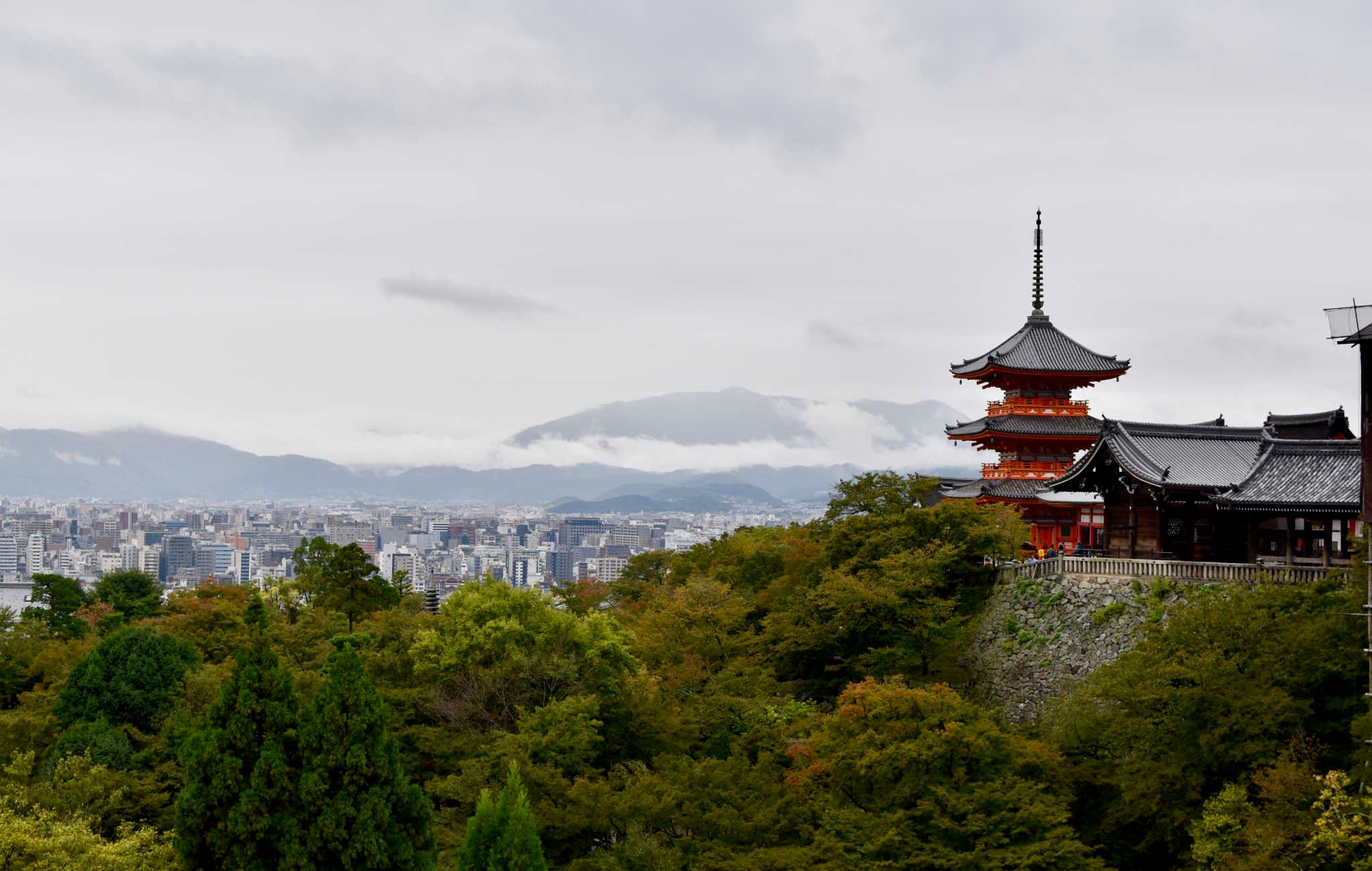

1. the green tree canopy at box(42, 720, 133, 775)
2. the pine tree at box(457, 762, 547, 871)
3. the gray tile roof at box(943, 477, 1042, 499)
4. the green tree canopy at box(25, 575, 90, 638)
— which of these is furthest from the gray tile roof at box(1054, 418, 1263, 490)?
the green tree canopy at box(25, 575, 90, 638)

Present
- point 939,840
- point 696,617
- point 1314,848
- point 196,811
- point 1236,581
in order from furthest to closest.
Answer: point 696,617, point 1236,581, point 196,811, point 939,840, point 1314,848

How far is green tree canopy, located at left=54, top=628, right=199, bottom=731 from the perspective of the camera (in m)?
26.2

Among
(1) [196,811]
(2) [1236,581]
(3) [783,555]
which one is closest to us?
(1) [196,811]

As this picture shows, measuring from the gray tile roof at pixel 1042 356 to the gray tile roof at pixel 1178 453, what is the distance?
761cm

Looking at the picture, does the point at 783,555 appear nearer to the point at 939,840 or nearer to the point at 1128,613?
the point at 1128,613

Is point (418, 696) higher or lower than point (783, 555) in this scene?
lower

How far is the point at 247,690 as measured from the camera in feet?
65.4

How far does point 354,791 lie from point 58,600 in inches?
1075

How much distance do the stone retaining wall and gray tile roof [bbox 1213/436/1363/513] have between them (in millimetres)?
2065

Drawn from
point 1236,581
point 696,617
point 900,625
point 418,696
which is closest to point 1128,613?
point 1236,581

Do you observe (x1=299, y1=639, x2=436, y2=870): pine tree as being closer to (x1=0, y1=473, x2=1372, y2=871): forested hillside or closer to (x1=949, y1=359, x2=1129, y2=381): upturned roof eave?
(x1=0, y1=473, x2=1372, y2=871): forested hillside

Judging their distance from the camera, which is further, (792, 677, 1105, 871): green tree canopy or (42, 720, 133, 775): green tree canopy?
(42, 720, 133, 775): green tree canopy

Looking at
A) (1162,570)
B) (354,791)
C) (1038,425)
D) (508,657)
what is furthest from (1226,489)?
(354,791)

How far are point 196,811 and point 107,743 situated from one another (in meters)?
6.59
